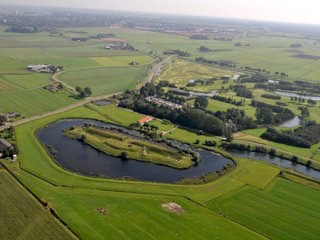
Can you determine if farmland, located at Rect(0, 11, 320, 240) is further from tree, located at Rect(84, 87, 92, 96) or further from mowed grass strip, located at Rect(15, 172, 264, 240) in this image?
tree, located at Rect(84, 87, 92, 96)

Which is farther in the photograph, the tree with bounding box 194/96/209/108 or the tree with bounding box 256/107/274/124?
the tree with bounding box 194/96/209/108

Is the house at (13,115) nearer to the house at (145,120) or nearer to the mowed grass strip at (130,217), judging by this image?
the house at (145,120)

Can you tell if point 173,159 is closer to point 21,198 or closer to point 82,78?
point 21,198

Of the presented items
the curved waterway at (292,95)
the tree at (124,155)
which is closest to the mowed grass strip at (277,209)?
the tree at (124,155)

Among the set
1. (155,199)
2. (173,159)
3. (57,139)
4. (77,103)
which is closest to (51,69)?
(77,103)

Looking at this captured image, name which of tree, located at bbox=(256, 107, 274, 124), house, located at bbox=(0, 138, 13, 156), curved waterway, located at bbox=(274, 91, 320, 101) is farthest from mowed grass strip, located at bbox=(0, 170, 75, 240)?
curved waterway, located at bbox=(274, 91, 320, 101)

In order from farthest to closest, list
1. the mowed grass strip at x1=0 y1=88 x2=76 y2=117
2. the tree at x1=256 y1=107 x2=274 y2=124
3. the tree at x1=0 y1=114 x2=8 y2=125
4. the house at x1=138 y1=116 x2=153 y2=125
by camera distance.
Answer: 1. the tree at x1=256 y1=107 x2=274 y2=124
2. the mowed grass strip at x1=0 y1=88 x2=76 y2=117
3. the house at x1=138 y1=116 x2=153 y2=125
4. the tree at x1=0 y1=114 x2=8 y2=125
